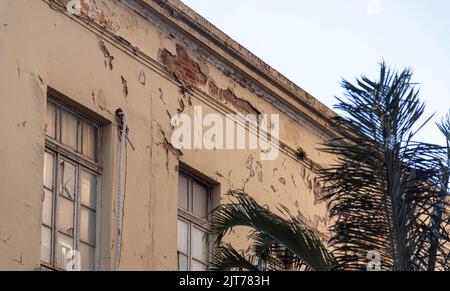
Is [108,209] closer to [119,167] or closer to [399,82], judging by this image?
[119,167]

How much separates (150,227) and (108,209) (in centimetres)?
62

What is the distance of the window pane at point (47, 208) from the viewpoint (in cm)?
1217

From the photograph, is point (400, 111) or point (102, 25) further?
point (102, 25)

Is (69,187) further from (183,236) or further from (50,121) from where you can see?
(183,236)

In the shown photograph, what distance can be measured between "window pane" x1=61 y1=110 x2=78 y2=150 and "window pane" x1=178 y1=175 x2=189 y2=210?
1.69 metres

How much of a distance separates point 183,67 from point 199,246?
6.68ft

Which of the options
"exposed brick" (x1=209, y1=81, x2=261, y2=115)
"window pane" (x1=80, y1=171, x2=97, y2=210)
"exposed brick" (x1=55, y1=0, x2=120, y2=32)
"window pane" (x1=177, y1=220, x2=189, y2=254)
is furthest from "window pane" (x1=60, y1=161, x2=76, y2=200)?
"exposed brick" (x1=209, y1=81, x2=261, y2=115)

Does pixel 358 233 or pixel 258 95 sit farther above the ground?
pixel 258 95

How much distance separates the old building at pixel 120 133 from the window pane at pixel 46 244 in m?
0.02

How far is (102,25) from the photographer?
13.3m

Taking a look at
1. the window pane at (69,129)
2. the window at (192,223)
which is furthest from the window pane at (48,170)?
the window at (192,223)

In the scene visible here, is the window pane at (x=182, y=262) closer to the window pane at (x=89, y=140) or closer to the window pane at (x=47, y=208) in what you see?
the window pane at (x=89, y=140)
